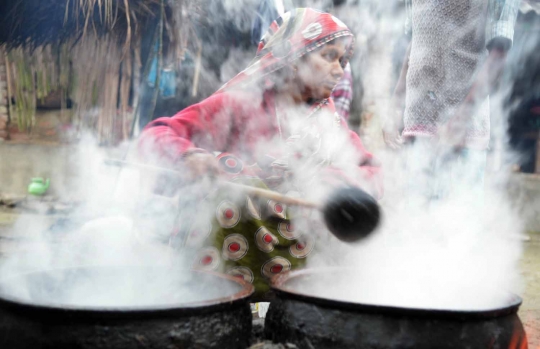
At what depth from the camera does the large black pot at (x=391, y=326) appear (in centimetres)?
139

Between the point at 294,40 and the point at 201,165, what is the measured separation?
952 mm

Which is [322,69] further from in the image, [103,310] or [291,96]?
[103,310]

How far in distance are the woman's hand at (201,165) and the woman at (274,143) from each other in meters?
0.20

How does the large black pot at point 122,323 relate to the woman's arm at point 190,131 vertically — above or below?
below

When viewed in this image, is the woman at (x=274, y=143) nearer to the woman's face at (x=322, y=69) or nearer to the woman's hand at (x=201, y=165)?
the woman's face at (x=322, y=69)

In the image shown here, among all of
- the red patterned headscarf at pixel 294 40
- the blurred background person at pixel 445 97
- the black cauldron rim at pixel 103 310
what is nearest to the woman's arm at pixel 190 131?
the red patterned headscarf at pixel 294 40

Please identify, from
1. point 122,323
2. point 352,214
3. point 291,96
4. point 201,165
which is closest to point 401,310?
point 352,214

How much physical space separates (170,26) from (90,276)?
3254 mm

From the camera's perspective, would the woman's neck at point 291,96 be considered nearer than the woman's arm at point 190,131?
No

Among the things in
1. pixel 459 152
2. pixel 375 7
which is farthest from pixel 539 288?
pixel 375 7

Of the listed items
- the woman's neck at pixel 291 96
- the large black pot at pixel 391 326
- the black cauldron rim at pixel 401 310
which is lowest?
the large black pot at pixel 391 326

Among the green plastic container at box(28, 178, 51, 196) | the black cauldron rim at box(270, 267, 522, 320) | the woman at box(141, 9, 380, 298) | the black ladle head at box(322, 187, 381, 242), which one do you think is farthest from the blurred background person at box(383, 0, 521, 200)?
Result: the green plastic container at box(28, 178, 51, 196)

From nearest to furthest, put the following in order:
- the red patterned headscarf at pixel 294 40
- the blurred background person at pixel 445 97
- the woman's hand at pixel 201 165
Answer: the woman's hand at pixel 201 165
the red patterned headscarf at pixel 294 40
the blurred background person at pixel 445 97

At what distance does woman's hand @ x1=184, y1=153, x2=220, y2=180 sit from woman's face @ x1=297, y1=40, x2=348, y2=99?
33.0 inches
